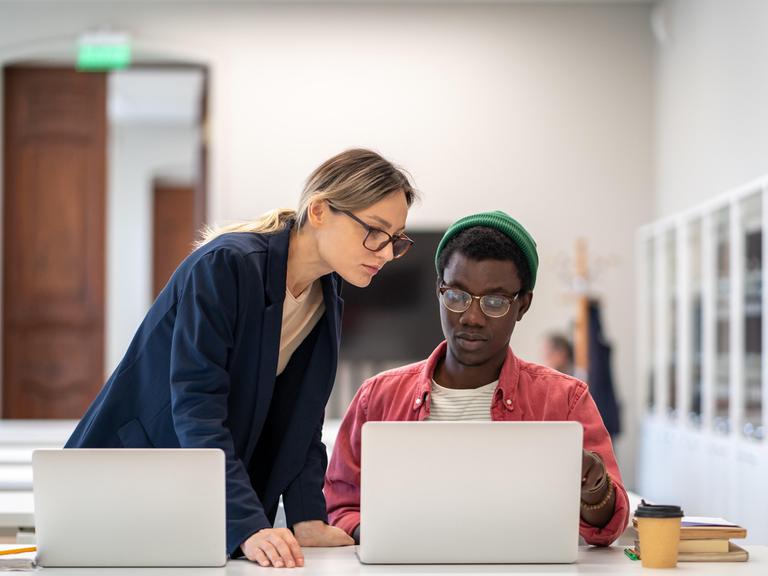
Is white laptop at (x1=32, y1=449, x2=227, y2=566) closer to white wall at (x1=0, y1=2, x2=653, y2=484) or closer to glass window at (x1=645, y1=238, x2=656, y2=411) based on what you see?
glass window at (x1=645, y1=238, x2=656, y2=411)

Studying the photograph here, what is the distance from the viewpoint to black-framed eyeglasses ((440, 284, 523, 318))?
2008 millimetres

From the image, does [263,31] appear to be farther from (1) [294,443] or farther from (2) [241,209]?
(1) [294,443]

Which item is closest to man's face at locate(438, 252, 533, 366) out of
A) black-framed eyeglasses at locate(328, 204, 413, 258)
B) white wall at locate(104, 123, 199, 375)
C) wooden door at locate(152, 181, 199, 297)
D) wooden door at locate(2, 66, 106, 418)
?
black-framed eyeglasses at locate(328, 204, 413, 258)

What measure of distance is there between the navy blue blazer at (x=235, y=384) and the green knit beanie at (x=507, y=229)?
0.95 feet

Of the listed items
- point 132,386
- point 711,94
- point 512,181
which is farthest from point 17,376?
point 132,386

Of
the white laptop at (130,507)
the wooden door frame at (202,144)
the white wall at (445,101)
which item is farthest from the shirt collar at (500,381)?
the wooden door frame at (202,144)

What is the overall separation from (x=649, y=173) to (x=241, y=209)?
8.64 feet

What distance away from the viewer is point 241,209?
23.4 ft

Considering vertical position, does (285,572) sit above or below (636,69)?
below

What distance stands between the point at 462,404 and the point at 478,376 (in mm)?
61

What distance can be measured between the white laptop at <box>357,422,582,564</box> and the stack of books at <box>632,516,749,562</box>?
0.72 feet

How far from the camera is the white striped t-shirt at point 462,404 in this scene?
2.08 meters

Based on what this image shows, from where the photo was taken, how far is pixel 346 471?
213 centimetres

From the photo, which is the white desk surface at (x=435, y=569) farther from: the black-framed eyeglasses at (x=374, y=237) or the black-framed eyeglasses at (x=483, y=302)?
the black-framed eyeglasses at (x=374, y=237)
